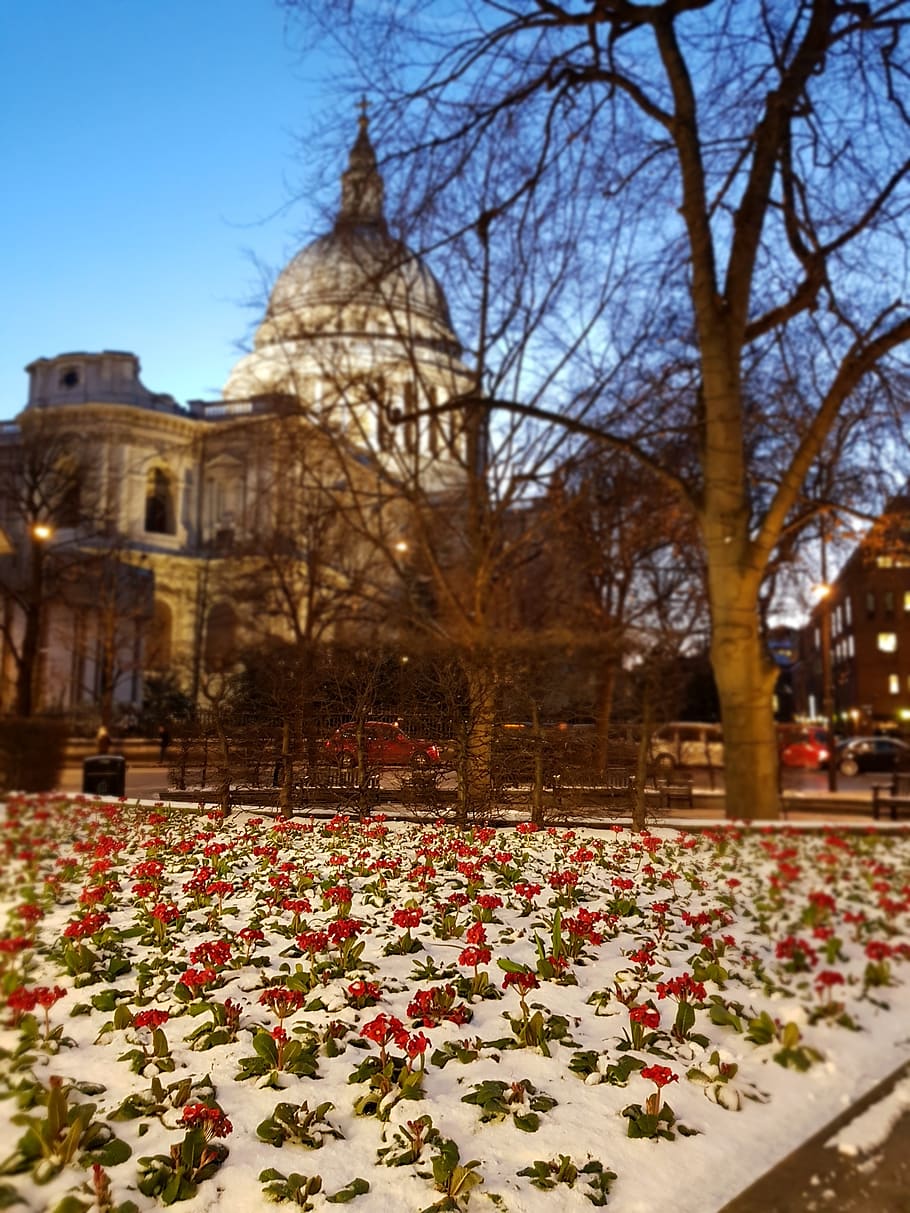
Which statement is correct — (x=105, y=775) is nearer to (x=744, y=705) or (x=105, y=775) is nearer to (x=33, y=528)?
(x=33, y=528)

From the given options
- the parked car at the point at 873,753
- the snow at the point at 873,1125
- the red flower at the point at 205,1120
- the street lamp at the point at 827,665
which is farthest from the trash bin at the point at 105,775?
the parked car at the point at 873,753

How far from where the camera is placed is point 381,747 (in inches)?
71.4

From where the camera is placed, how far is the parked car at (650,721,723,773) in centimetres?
229

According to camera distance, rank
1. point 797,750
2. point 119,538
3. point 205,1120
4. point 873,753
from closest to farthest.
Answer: point 205,1120 → point 119,538 → point 797,750 → point 873,753

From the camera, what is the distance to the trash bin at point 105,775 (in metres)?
1.75

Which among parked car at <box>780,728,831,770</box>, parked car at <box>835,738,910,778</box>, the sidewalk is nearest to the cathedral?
the sidewalk

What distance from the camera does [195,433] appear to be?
1805 mm

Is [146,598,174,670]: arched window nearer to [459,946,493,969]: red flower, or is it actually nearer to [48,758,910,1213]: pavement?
[48,758,910,1213]: pavement

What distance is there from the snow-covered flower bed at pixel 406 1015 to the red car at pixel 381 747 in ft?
0.51

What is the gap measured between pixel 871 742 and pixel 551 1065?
2774 centimetres

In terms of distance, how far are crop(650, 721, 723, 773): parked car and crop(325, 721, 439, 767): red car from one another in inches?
26.8

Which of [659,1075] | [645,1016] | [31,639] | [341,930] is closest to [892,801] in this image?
[645,1016]

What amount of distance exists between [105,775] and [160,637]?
0.32 m

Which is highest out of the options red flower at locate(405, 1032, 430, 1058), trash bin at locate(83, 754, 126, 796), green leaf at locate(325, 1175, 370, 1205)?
trash bin at locate(83, 754, 126, 796)
